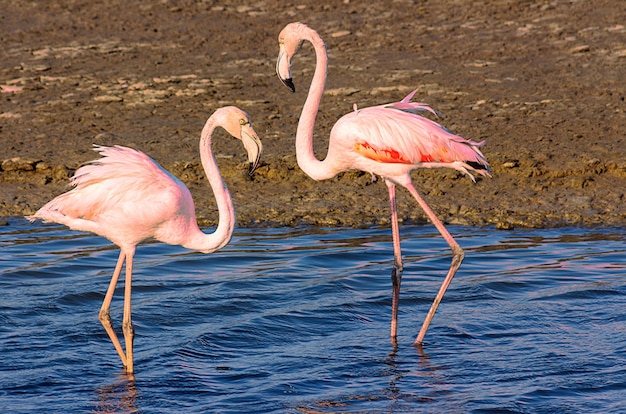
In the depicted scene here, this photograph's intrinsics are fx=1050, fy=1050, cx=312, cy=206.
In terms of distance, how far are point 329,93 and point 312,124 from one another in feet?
13.6

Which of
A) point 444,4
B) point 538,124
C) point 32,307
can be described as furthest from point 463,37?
point 32,307

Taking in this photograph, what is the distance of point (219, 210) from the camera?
5590 millimetres

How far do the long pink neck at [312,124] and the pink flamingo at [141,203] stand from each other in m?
0.84

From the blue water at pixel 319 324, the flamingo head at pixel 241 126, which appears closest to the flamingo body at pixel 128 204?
the flamingo head at pixel 241 126

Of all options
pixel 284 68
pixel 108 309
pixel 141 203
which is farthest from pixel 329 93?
pixel 141 203

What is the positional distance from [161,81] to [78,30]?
2206 mm

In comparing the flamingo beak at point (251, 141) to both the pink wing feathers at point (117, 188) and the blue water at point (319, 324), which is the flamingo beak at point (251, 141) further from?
the blue water at point (319, 324)

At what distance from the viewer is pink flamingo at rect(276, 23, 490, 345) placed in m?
6.26

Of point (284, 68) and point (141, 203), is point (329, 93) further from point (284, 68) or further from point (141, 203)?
point (141, 203)

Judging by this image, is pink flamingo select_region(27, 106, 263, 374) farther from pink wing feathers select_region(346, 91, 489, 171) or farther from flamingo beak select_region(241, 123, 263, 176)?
pink wing feathers select_region(346, 91, 489, 171)

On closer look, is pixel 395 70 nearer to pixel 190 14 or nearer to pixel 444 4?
pixel 444 4

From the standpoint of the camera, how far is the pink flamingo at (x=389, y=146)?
6.26 meters

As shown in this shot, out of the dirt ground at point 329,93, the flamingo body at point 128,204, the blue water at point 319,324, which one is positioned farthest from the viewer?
the dirt ground at point 329,93

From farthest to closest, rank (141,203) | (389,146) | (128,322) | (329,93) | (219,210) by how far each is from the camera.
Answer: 1. (329,93)
2. (389,146)
3. (128,322)
4. (219,210)
5. (141,203)
